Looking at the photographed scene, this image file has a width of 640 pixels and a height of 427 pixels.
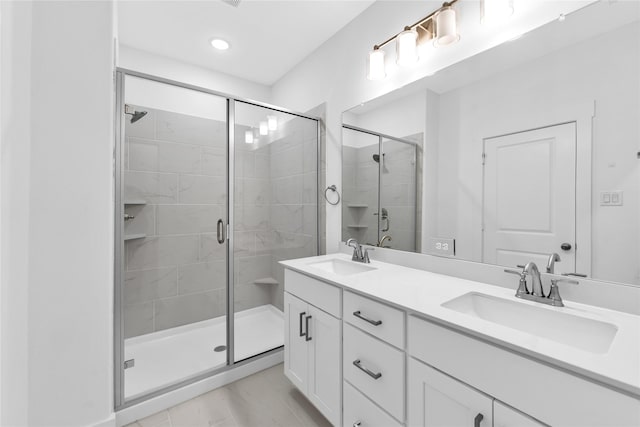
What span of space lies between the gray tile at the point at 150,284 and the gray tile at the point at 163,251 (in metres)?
0.05

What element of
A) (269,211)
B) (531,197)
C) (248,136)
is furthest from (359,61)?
(531,197)

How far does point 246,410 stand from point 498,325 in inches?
55.7

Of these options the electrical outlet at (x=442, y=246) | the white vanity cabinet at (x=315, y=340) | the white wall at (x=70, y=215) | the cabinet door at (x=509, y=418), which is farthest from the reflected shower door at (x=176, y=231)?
the cabinet door at (x=509, y=418)

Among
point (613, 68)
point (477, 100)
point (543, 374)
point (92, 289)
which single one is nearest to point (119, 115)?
point (92, 289)

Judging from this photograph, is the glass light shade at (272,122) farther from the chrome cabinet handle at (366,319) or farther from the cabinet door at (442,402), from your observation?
the cabinet door at (442,402)

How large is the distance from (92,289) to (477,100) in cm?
194

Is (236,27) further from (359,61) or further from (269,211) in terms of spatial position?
(269,211)

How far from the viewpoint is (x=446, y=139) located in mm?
1395

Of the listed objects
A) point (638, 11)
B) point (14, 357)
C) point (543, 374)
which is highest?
point (638, 11)

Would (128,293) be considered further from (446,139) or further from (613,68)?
(613,68)

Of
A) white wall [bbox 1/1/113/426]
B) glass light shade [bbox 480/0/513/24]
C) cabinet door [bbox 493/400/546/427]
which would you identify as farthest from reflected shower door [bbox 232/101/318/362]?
cabinet door [bbox 493/400/546/427]

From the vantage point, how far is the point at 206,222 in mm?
2033

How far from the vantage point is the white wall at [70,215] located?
1.14 meters

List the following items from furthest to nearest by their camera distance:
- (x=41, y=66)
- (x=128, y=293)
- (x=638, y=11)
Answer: (x=128, y=293) < (x=41, y=66) < (x=638, y=11)
